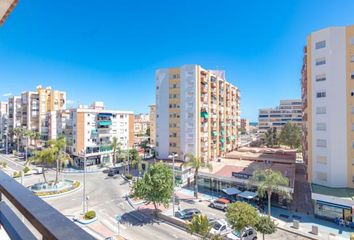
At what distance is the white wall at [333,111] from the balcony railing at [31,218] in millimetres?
30706

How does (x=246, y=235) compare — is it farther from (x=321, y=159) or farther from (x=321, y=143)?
(x=321, y=143)

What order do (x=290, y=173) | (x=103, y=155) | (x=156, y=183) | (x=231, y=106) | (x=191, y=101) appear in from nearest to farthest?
1. (x=156, y=183)
2. (x=290, y=173)
3. (x=191, y=101)
4. (x=103, y=155)
5. (x=231, y=106)

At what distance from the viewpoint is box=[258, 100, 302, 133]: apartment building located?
340 feet

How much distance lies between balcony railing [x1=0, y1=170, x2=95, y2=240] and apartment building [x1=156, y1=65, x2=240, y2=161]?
133 feet

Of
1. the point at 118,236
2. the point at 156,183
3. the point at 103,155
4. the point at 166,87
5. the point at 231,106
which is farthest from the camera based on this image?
the point at 231,106

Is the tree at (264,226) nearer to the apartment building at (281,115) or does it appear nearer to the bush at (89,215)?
the bush at (89,215)

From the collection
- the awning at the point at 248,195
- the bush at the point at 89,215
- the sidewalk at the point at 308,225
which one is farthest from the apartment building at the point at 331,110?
the bush at the point at 89,215

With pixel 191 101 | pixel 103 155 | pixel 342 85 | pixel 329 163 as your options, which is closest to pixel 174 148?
pixel 191 101

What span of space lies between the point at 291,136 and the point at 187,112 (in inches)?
1400

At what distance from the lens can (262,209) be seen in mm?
26156

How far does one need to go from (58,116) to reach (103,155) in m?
14.5

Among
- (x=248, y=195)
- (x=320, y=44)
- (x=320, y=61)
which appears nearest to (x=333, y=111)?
(x=320, y=61)

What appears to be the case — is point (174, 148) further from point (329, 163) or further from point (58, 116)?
point (58, 116)

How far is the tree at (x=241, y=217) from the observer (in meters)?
16.8
